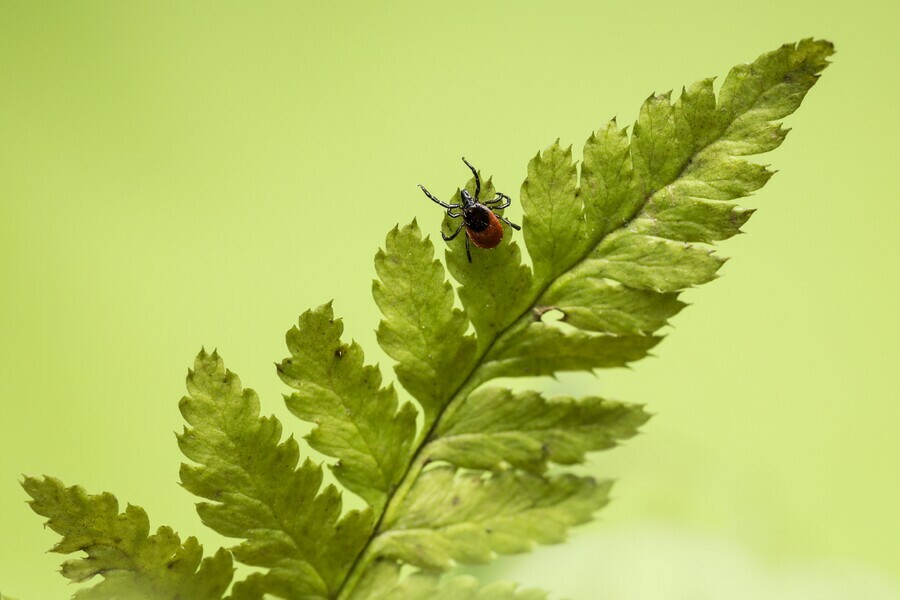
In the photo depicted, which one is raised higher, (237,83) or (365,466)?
(237,83)

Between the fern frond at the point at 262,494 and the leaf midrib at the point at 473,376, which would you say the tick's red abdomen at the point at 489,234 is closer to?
the leaf midrib at the point at 473,376

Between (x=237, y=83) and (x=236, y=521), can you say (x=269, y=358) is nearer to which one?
(x=237, y=83)

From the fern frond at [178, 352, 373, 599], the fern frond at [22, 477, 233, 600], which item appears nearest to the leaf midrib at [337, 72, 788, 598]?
the fern frond at [178, 352, 373, 599]

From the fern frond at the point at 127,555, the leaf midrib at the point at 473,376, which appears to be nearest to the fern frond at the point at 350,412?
the leaf midrib at the point at 473,376

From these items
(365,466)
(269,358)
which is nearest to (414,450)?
(365,466)

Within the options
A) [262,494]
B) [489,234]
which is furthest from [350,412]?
[489,234]

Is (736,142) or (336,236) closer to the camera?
(736,142)

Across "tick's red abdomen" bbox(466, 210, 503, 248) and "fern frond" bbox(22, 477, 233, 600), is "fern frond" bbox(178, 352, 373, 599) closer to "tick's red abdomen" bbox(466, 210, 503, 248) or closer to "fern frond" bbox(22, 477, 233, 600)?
"fern frond" bbox(22, 477, 233, 600)

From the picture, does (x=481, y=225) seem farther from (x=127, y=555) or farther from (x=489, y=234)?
(x=127, y=555)

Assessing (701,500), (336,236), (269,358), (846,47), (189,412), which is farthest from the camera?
(846,47)

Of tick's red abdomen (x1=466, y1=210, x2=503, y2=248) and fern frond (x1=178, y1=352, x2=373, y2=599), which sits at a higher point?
tick's red abdomen (x1=466, y1=210, x2=503, y2=248)
